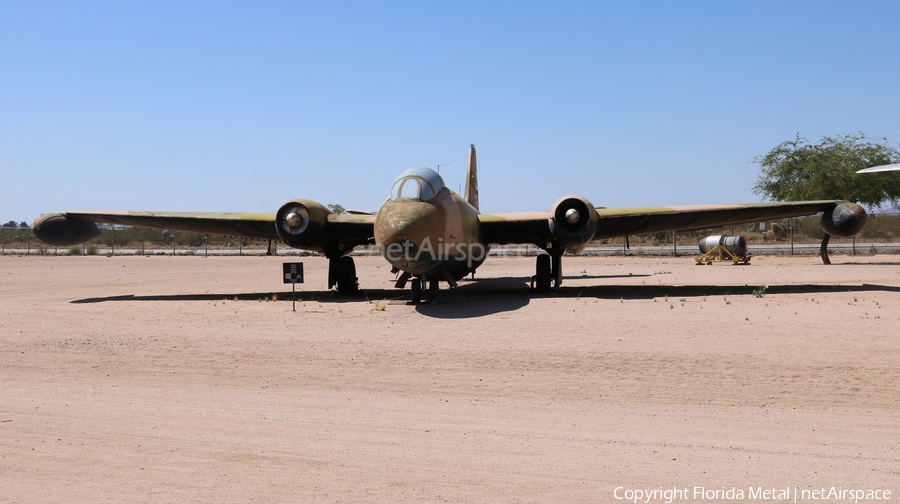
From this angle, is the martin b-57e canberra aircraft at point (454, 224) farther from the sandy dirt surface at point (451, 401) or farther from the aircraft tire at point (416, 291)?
the sandy dirt surface at point (451, 401)

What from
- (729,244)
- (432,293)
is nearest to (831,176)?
(729,244)

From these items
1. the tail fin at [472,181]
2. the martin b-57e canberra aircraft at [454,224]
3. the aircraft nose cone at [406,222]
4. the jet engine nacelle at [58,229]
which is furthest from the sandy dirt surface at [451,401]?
the tail fin at [472,181]

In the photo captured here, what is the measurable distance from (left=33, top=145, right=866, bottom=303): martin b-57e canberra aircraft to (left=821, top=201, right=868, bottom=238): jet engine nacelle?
0.08 ft

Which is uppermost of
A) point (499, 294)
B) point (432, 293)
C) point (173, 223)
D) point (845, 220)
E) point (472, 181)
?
point (472, 181)

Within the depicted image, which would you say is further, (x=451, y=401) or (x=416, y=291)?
(x=416, y=291)

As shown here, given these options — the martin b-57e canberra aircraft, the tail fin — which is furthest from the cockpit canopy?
the tail fin

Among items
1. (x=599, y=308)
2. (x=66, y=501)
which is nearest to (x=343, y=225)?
(x=599, y=308)

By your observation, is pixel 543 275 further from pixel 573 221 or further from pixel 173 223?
pixel 173 223

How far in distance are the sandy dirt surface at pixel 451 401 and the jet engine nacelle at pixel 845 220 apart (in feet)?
13.8

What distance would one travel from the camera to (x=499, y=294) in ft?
70.3

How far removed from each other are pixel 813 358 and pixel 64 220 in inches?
746

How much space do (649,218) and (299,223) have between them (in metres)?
8.93

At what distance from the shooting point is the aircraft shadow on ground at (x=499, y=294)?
18344 mm

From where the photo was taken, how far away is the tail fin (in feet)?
86.2
